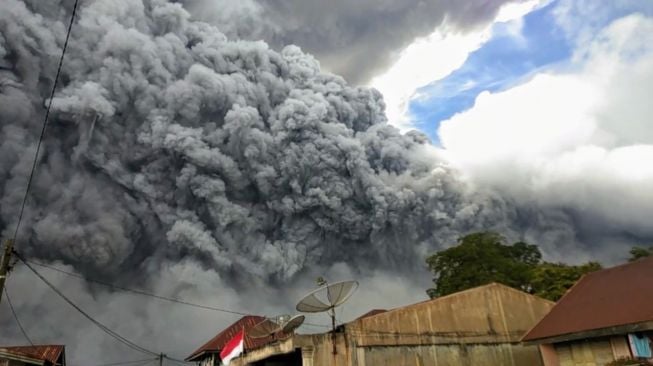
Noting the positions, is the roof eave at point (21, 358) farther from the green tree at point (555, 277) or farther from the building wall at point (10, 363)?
the green tree at point (555, 277)

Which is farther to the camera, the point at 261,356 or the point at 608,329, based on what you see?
the point at 261,356

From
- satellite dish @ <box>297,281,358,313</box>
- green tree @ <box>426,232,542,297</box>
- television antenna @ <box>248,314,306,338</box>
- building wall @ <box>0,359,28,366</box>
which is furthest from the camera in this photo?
green tree @ <box>426,232,542,297</box>

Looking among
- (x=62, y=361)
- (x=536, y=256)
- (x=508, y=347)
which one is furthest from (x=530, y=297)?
(x=62, y=361)

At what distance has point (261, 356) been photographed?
54.4 feet

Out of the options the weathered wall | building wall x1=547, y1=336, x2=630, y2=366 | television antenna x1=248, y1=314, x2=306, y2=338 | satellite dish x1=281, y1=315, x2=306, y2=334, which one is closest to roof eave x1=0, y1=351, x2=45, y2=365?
television antenna x1=248, y1=314, x2=306, y2=338

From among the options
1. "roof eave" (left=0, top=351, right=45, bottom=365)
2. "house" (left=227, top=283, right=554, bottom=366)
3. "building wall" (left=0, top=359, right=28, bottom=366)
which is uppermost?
"roof eave" (left=0, top=351, right=45, bottom=365)

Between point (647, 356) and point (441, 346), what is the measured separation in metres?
5.54

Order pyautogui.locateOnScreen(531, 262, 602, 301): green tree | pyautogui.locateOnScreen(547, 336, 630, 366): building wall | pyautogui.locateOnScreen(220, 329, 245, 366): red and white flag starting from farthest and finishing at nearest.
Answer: pyautogui.locateOnScreen(531, 262, 602, 301): green tree → pyautogui.locateOnScreen(220, 329, 245, 366): red and white flag → pyautogui.locateOnScreen(547, 336, 630, 366): building wall

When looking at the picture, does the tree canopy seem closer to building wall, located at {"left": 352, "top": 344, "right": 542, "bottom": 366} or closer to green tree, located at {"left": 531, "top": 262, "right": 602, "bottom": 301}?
green tree, located at {"left": 531, "top": 262, "right": 602, "bottom": 301}

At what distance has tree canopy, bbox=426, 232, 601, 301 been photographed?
29.8 m

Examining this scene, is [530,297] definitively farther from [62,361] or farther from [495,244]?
[62,361]

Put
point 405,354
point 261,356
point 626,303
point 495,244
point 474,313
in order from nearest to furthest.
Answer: point 626,303 < point 405,354 < point 474,313 < point 261,356 < point 495,244

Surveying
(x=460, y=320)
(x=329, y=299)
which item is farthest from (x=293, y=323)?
(x=460, y=320)

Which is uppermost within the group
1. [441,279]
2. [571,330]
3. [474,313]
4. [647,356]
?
[441,279]
